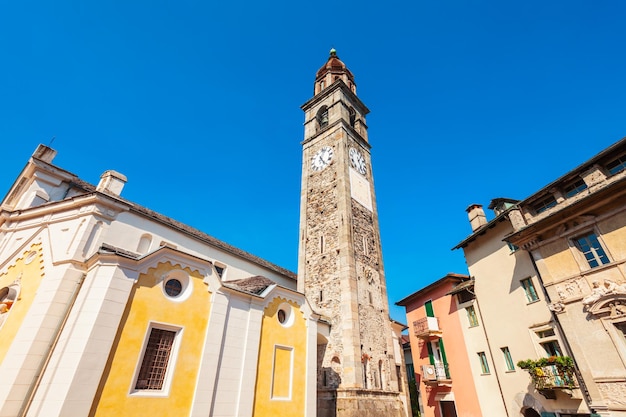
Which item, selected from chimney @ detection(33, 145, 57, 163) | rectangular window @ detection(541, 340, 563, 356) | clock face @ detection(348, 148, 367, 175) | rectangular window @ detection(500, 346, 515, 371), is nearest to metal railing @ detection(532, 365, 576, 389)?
rectangular window @ detection(541, 340, 563, 356)

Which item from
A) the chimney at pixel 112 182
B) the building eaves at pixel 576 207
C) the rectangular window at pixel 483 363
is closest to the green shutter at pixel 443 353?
the rectangular window at pixel 483 363

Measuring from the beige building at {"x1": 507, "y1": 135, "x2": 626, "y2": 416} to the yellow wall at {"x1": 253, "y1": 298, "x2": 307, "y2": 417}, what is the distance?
10761 millimetres

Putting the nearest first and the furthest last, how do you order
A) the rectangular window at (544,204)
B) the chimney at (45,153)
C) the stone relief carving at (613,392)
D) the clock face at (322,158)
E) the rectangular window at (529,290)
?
the stone relief carving at (613,392)
the rectangular window at (544,204)
the rectangular window at (529,290)
the chimney at (45,153)
the clock face at (322,158)

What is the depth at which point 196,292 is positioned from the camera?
11453 millimetres

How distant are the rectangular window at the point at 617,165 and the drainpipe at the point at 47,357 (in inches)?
818

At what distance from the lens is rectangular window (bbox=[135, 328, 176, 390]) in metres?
9.53

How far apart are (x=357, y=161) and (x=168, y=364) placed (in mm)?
20221

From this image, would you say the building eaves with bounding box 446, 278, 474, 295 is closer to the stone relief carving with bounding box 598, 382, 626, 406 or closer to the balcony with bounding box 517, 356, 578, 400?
the balcony with bounding box 517, 356, 578, 400

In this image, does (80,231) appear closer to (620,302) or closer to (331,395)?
(331,395)

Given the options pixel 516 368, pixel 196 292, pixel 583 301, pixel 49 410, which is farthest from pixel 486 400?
pixel 49 410

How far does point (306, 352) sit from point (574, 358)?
10602 millimetres

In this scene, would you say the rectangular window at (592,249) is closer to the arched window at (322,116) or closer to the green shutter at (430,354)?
the green shutter at (430,354)

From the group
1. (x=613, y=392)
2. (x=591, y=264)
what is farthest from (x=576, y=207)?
(x=613, y=392)

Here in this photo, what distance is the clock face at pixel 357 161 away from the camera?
83.2ft
